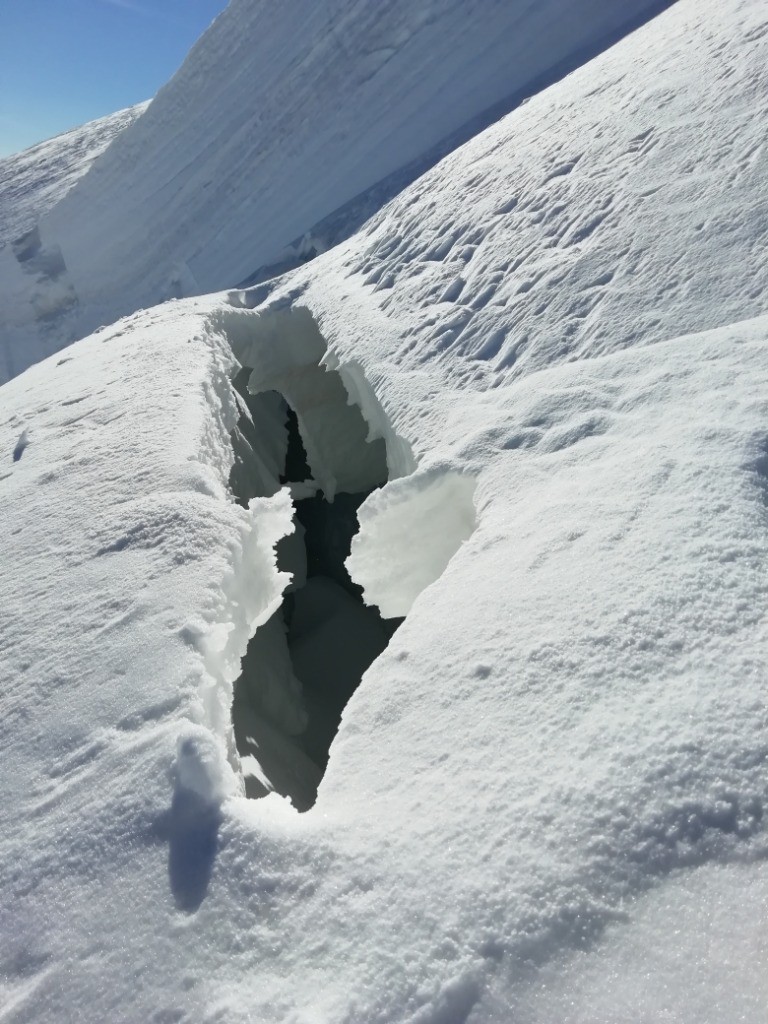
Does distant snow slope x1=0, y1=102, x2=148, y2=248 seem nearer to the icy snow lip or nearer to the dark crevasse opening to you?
the dark crevasse opening

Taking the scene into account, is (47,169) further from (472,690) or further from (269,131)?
(472,690)

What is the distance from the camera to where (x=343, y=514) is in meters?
5.52

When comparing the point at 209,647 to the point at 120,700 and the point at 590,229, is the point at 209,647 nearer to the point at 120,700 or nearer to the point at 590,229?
the point at 120,700

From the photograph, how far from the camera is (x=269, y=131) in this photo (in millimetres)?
8859

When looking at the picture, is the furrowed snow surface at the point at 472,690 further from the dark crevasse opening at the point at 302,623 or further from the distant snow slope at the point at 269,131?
the distant snow slope at the point at 269,131

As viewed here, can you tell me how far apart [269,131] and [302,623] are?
646cm

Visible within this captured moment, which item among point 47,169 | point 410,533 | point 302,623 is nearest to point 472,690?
point 410,533

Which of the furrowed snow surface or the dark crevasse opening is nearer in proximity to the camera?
the furrowed snow surface

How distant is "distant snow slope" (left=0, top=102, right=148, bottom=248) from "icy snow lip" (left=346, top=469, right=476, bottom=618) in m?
9.98

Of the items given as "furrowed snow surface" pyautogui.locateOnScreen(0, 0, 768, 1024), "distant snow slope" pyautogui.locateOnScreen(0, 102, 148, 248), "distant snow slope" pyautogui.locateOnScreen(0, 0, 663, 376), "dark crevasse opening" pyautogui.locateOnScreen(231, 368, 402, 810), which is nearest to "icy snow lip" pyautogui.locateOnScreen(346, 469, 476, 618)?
"furrowed snow surface" pyautogui.locateOnScreen(0, 0, 768, 1024)

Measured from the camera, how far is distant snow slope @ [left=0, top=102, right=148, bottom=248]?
10.6m

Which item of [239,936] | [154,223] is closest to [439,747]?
[239,936]

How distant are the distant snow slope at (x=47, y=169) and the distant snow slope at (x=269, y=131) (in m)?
0.58

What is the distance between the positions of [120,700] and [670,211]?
8.61 ft
